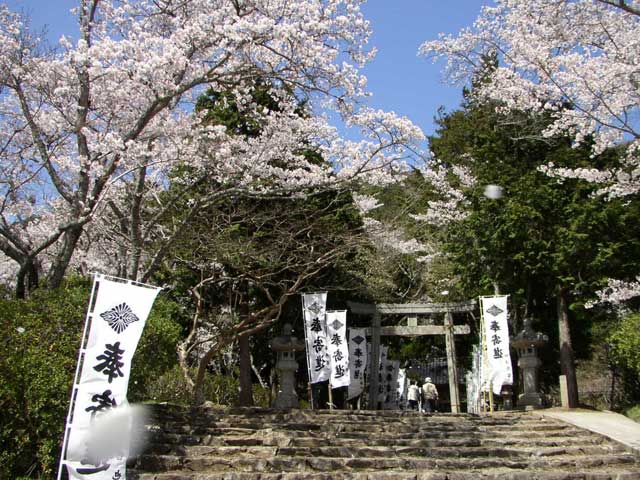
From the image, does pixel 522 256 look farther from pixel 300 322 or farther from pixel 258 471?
pixel 258 471

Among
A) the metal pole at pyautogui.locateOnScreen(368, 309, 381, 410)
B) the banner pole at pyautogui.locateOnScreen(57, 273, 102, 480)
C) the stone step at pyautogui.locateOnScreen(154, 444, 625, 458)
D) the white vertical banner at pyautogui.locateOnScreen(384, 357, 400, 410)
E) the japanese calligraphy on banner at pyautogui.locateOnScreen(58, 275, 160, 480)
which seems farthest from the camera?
the white vertical banner at pyautogui.locateOnScreen(384, 357, 400, 410)

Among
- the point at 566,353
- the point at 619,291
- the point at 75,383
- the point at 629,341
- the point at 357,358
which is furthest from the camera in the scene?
the point at 357,358

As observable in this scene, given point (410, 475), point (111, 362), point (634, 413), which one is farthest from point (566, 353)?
point (111, 362)

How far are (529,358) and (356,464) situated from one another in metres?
7.55

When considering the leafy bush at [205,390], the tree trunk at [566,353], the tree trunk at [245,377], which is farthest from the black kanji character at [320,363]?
the tree trunk at [566,353]

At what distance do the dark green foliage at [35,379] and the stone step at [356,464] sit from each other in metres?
1.45

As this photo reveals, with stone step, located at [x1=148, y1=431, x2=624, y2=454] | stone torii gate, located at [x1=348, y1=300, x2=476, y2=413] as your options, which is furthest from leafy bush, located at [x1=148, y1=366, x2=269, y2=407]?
stone step, located at [x1=148, y1=431, x2=624, y2=454]

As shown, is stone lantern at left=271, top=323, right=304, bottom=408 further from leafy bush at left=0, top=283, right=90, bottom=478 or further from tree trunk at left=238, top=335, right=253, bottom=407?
leafy bush at left=0, top=283, right=90, bottom=478

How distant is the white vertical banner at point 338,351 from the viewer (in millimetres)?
15011

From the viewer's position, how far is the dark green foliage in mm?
6973

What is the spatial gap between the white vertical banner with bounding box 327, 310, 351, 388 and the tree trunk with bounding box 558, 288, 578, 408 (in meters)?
5.09

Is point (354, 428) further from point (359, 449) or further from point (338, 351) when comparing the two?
point (338, 351)

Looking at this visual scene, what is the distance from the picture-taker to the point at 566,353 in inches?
561

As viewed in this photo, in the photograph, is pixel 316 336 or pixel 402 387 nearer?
pixel 316 336
